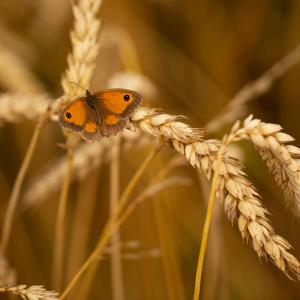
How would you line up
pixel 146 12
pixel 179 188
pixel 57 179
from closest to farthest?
1. pixel 57 179
2. pixel 179 188
3. pixel 146 12

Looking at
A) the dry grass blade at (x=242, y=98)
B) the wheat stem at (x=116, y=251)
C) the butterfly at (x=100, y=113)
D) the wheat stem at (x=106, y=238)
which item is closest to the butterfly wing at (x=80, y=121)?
the butterfly at (x=100, y=113)

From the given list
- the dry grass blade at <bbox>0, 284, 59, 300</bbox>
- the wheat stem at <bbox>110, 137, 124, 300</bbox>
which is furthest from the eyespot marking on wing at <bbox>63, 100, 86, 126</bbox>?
the dry grass blade at <bbox>0, 284, 59, 300</bbox>

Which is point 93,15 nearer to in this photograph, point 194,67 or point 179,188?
point 179,188

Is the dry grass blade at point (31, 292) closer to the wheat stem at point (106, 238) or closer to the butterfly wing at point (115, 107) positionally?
the wheat stem at point (106, 238)

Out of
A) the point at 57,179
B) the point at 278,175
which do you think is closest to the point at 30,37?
the point at 57,179

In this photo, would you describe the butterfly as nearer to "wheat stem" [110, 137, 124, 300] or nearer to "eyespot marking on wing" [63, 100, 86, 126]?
"eyespot marking on wing" [63, 100, 86, 126]

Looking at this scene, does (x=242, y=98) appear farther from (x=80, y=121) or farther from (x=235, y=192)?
(x=235, y=192)
